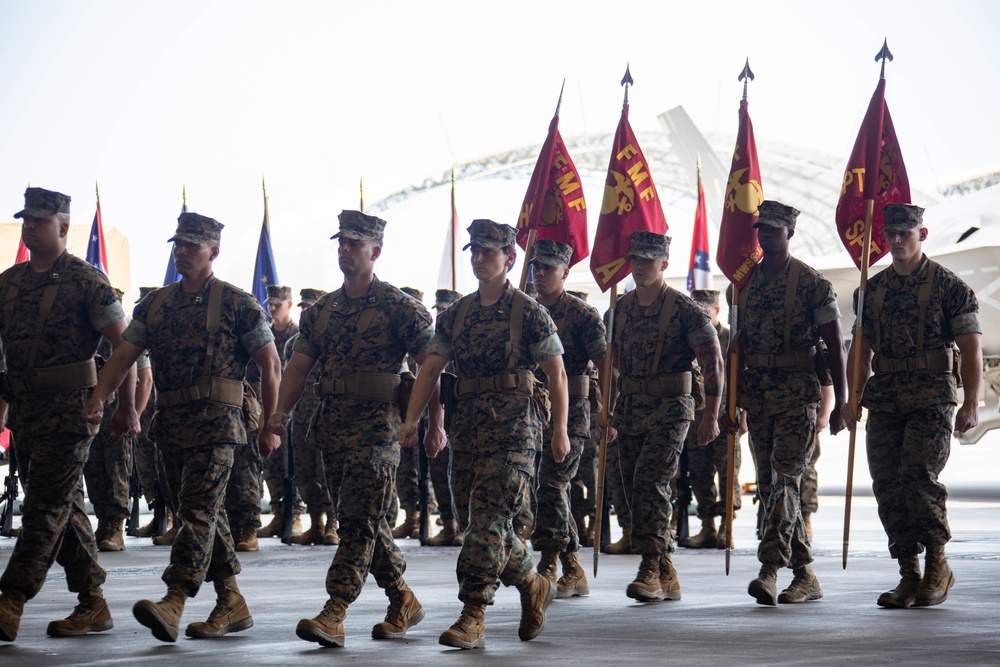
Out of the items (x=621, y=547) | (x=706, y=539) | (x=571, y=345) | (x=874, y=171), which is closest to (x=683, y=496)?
(x=706, y=539)

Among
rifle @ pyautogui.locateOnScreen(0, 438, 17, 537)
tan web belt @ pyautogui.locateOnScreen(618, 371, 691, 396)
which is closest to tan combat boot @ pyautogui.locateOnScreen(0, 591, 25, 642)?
tan web belt @ pyautogui.locateOnScreen(618, 371, 691, 396)

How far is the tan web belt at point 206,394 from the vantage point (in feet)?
20.9

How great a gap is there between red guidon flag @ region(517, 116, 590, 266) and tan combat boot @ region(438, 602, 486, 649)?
12.7 ft

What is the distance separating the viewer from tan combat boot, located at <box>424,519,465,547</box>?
39.8 ft

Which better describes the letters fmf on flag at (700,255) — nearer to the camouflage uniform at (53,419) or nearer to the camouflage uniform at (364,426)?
the camouflage uniform at (364,426)

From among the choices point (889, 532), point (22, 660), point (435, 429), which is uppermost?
point (435, 429)

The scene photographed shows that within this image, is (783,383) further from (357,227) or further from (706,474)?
(706,474)

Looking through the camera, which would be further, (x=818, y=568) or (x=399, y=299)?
(x=818, y=568)

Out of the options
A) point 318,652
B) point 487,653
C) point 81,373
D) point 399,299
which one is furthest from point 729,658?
point 81,373

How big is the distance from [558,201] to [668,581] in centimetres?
300

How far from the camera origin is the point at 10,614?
236 inches

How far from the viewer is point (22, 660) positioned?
536 cm

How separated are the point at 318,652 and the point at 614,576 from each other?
3893 millimetres

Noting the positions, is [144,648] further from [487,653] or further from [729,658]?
[729,658]
